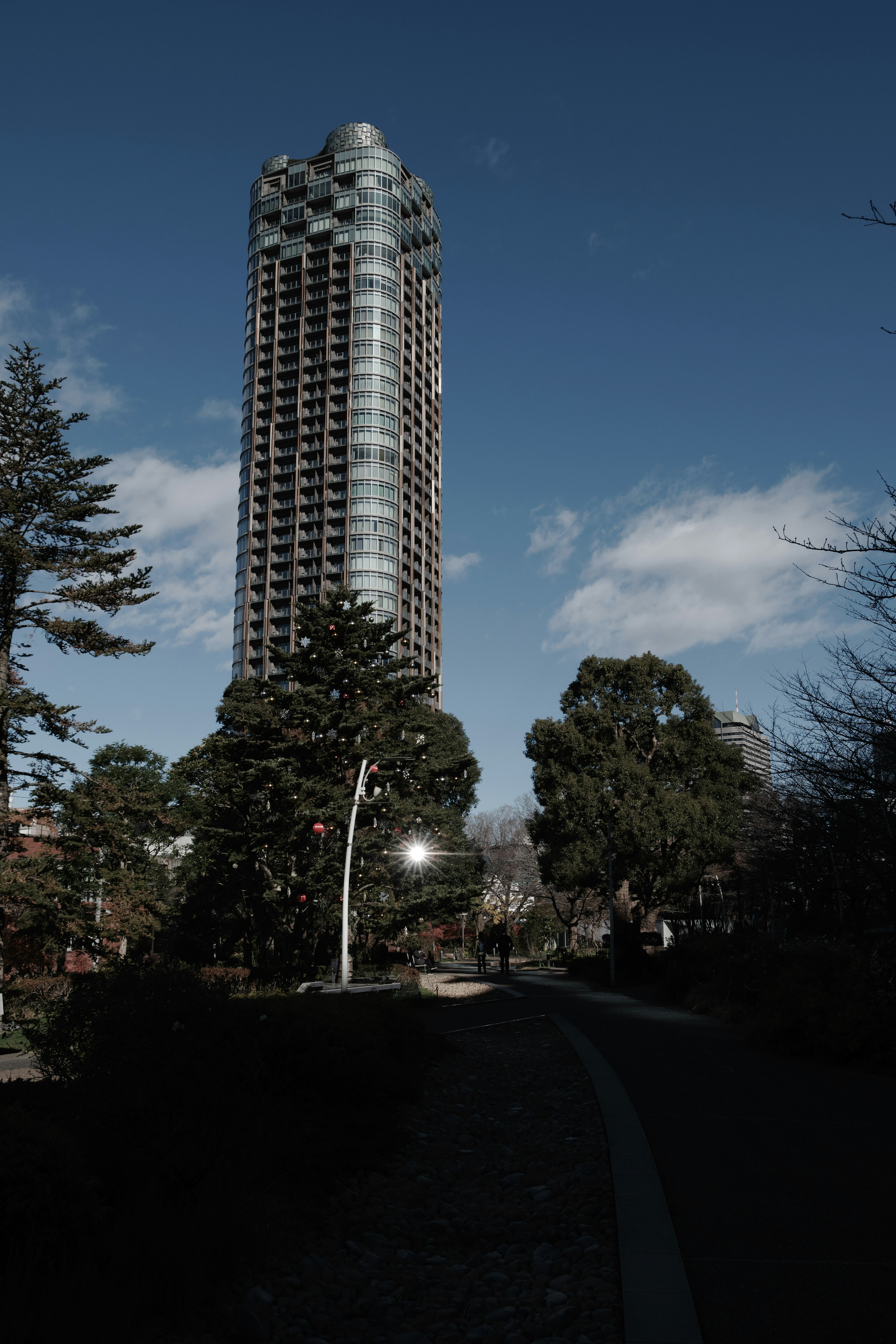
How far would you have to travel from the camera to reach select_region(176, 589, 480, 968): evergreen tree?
3438cm

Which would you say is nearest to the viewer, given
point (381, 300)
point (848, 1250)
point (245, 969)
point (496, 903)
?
point (848, 1250)

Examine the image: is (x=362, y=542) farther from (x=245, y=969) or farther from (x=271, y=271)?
(x=245, y=969)

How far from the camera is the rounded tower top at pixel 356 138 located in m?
130

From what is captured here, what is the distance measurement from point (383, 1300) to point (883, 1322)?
259 cm

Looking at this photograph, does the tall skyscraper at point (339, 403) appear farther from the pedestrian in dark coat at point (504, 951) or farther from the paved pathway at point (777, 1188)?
the paved pathway at point (777, 1188)

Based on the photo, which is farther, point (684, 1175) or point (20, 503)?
point (20, 503)

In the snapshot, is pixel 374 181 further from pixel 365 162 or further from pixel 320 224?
pixel 320 224

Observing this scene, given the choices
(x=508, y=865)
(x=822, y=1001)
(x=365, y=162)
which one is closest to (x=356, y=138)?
(x=365, y=162)

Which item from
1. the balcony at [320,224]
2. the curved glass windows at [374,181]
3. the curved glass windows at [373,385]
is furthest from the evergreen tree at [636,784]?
the curved glass windows at [374,181]

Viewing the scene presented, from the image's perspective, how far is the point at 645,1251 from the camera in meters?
5.25

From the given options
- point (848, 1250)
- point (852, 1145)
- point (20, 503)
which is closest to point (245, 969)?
point (20, 503)

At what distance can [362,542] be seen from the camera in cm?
11494

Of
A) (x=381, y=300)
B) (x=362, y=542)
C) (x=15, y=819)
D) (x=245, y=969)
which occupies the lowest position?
(x=245, y=969)

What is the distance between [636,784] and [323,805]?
15982mm
